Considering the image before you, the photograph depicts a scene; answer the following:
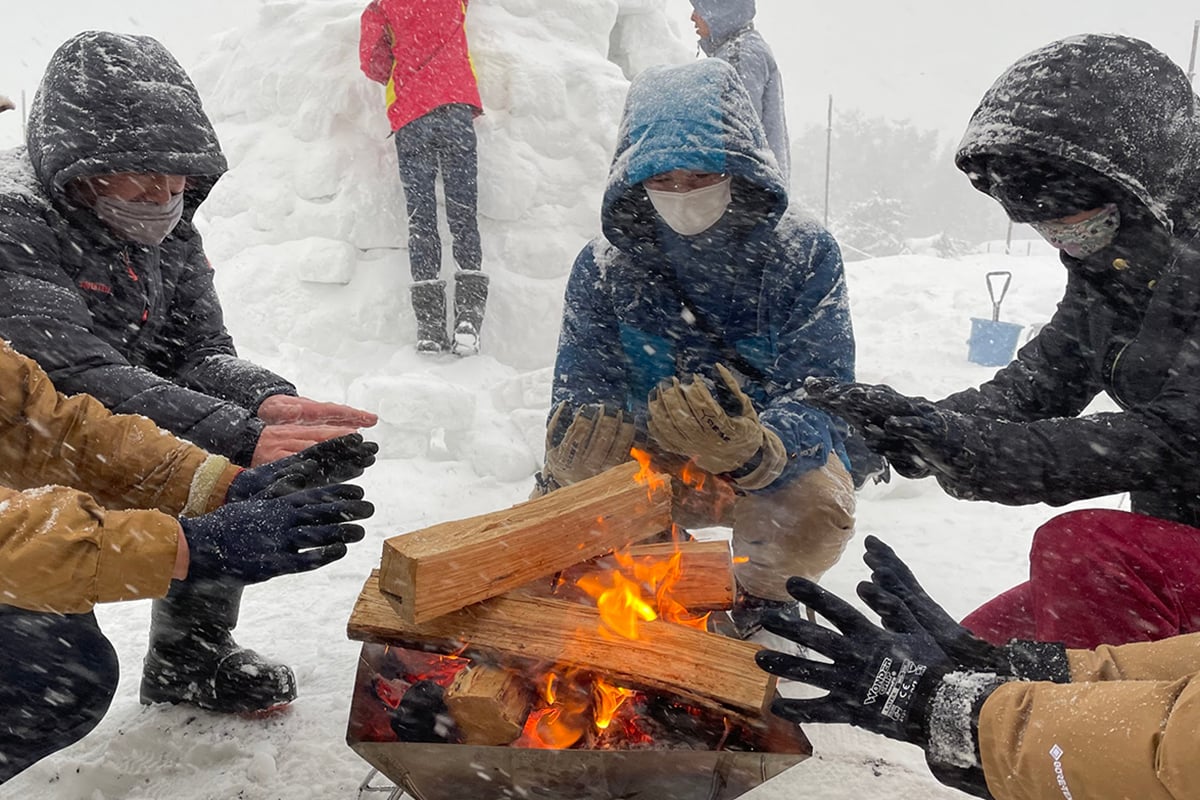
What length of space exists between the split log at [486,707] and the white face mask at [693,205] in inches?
64.6

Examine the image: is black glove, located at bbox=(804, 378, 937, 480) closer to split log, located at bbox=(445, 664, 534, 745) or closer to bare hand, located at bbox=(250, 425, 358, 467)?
split log, located at bbox=(445, 664, 534, 745)

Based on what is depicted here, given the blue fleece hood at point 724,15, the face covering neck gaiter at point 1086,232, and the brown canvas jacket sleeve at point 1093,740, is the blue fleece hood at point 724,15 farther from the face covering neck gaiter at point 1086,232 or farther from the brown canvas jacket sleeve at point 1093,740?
the brown canvas jacket sleeve at point 1093,740

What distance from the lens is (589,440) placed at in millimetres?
2703

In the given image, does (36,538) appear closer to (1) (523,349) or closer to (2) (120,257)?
(2) (120,257)

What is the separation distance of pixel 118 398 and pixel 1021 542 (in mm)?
3630

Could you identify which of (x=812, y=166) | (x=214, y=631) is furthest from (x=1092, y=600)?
(x=812, y=166)

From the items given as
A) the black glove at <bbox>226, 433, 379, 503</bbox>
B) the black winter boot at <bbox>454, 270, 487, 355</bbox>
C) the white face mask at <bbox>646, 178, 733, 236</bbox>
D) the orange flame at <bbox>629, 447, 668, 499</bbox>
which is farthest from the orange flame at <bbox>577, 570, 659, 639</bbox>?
the black winter boot at <bbox>454, 270, 487, 355</bbox>

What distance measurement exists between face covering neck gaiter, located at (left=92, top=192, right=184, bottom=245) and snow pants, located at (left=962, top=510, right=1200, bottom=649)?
2.42 meters

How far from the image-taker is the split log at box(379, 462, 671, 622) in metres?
1.57

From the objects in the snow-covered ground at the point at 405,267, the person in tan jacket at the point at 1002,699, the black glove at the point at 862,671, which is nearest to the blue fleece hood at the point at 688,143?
the person in tan jacket at the point at 1002,699

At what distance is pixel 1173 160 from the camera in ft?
6.08

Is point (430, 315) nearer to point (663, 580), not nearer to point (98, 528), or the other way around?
point (663, 580)

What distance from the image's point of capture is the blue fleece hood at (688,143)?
2.60 metres

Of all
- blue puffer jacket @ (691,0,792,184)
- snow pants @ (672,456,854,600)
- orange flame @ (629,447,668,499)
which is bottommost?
snow pants @ (672,456,854,600)
